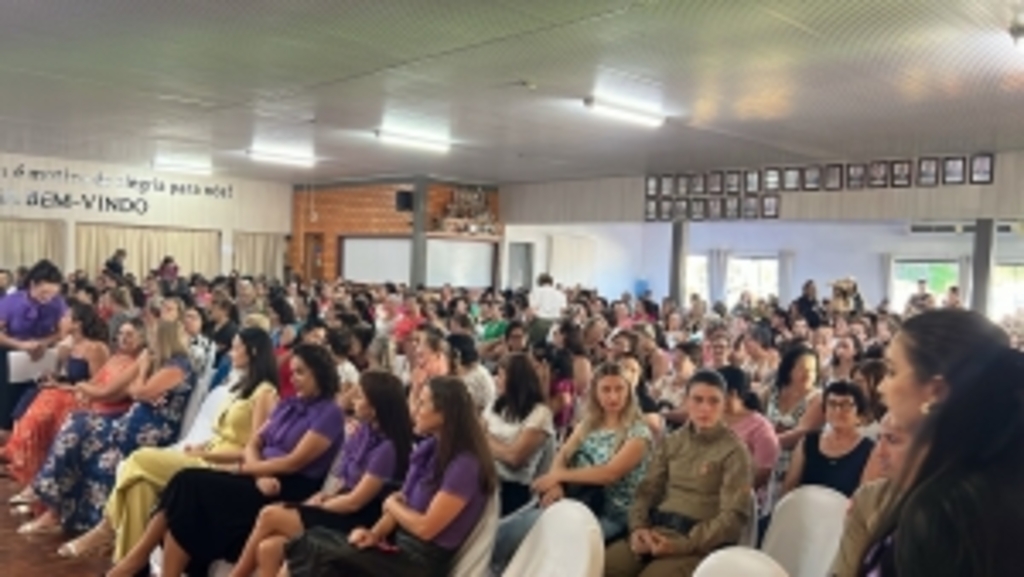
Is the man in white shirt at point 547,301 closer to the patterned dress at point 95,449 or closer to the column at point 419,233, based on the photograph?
the column at point 419,233

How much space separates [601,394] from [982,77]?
384cm

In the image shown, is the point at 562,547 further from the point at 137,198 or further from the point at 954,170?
the point at 137,198

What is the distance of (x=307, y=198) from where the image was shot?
1538 centimetres

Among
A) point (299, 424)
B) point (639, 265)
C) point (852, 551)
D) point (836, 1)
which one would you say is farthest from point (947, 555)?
point (639, 265)

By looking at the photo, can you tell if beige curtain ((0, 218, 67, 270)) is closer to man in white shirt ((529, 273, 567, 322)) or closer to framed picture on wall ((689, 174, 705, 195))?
man in white shirt ((529, 273, 567, 322))

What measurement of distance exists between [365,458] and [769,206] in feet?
26.5

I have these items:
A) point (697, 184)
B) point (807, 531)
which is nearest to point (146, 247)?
point (697, 184)

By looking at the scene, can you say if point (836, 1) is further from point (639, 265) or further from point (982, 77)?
point (639, 265)

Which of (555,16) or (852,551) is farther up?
(555,16)

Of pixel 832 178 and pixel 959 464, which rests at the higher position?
pixel 832 178

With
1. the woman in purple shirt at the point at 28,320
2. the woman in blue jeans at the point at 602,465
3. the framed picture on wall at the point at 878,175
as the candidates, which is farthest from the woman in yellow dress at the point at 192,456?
the framed picture on wall at the point at 878,175

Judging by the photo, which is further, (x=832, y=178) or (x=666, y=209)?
(x=666, y=209)

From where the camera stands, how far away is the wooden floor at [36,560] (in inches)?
160

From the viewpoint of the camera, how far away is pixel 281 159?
1170cm
